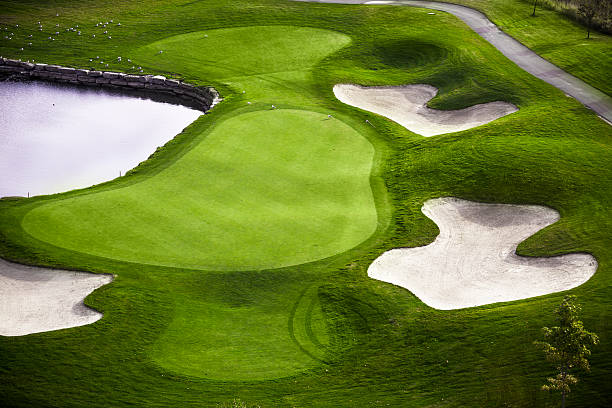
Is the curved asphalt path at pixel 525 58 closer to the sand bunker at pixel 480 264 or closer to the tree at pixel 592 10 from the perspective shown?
the tree at pixel 592 10

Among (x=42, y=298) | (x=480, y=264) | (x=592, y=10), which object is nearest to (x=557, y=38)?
(x=592, y=10)

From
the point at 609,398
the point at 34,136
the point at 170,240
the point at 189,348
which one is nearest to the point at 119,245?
the point at 170,240

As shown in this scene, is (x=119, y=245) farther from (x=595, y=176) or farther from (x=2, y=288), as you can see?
(x=595, y=176)

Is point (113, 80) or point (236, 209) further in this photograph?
point (113, 80)

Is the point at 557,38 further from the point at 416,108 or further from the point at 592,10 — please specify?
the point at 416,108

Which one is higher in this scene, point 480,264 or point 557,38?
point 557,38

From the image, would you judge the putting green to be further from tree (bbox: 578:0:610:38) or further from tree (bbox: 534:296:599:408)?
tree (bbox: 578:0:610:38)
